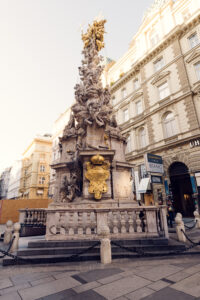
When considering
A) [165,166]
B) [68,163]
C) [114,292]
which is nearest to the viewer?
[114,292]

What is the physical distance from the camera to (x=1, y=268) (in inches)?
172

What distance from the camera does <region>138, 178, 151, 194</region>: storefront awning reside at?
789 inches

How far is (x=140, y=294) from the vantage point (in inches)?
116

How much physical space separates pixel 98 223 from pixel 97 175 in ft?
7.64

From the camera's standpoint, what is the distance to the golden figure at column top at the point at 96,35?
1350cm

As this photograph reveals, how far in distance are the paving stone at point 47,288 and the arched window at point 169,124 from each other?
18.6m

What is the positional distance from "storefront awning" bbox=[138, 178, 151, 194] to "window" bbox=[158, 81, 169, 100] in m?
10.7

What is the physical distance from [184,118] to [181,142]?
272 cm

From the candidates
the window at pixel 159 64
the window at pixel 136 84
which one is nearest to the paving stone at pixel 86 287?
the window at pixel 159 64

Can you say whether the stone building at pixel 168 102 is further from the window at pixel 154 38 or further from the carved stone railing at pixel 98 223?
the carved stone railing at pixel 98 223

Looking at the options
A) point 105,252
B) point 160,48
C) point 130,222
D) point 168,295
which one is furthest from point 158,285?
point 160,48

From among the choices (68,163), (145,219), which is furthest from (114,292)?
(68,163)

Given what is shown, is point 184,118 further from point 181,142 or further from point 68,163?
point 68,163

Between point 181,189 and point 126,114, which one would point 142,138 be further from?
point 181,189
